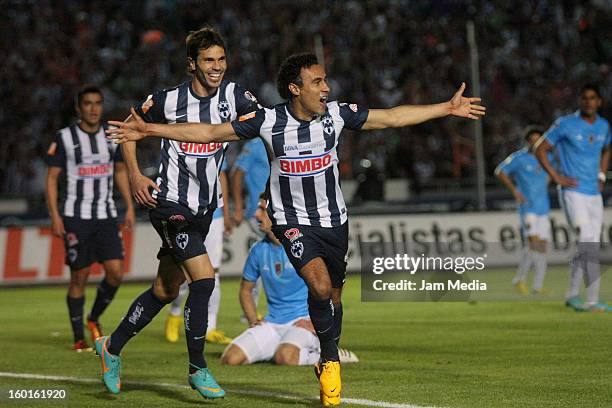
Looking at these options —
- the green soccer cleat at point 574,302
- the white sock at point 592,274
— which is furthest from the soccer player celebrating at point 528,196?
the white sock at point 592,274

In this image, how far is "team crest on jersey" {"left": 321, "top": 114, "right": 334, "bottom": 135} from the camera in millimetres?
7406

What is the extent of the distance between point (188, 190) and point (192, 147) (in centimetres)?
29

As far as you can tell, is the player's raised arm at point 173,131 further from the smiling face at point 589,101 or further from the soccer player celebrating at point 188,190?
the smiling face at point 589,101

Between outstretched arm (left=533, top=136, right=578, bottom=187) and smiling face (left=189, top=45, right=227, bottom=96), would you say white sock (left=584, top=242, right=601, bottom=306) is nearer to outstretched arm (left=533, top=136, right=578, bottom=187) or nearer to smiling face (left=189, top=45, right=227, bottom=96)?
outstretched arm (left=533, top=136, right=578, bottom=187)

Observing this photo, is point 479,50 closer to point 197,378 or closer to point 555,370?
point 555,370

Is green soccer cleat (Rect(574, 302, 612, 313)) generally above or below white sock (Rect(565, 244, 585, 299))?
below

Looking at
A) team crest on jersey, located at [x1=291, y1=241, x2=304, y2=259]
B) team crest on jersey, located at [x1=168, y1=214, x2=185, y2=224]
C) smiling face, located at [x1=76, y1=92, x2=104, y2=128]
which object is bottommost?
team crest on jersey, located at [x1=291, y1=241, x2=304, y2=259]

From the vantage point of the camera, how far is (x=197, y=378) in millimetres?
7500

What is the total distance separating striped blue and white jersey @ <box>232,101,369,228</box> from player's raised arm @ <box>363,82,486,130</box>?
82mm

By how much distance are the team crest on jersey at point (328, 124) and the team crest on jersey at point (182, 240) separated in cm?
121

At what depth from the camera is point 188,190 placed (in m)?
8.00

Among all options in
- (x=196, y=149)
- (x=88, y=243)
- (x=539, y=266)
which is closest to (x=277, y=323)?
(x=196, y=149)

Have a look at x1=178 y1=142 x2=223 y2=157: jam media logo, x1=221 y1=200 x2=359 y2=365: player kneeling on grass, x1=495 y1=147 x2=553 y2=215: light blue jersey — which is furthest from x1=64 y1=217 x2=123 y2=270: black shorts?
x1=495 y1=147 x2=553 y2=215: light blue jersey

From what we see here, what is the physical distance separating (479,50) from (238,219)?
13759 mm
